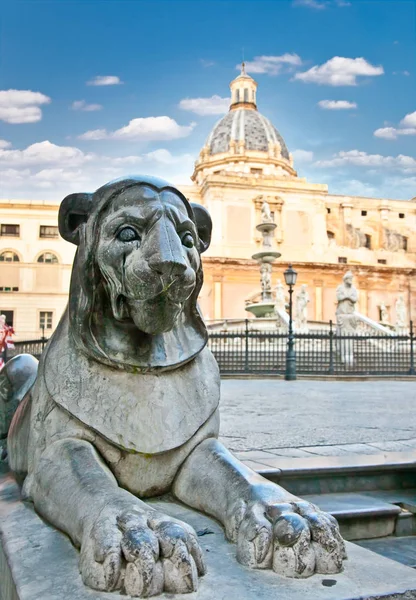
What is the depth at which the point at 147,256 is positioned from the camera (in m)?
1.87

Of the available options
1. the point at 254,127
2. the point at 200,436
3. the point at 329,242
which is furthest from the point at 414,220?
the point at 200,436

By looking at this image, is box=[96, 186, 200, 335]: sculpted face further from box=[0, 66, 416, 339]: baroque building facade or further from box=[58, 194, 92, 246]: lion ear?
box=[0, 66, 416, 339]: baroque building facade

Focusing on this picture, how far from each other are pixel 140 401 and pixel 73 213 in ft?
2.42

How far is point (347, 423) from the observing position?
6207mm

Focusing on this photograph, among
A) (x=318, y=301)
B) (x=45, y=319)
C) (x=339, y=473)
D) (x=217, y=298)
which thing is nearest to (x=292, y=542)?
(x=339, y=473)

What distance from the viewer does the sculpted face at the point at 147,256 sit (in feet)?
6.13

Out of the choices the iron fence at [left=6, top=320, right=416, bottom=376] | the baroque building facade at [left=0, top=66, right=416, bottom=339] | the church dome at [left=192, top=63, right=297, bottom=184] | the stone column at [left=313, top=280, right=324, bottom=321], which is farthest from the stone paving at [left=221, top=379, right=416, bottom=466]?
the church dome at [left=192, top=63, right=297, bottom=184]

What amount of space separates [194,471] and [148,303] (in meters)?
0.68

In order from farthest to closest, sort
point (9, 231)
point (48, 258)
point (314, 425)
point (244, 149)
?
point (244, 149)
point (9, 231)
point (48, 258)
point (314, 425)

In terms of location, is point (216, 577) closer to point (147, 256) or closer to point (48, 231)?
point (147, 256)

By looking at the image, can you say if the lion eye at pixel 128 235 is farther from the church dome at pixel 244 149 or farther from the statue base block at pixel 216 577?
the church dome at pixel 244 149

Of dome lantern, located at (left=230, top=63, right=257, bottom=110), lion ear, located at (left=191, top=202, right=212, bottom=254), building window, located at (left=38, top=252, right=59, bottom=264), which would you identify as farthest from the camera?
dome lantern, located at (left=230, top=63, right=257, bottom=110)

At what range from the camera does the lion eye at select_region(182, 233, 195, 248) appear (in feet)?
6.72

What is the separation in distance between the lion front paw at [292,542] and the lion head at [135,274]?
68 cm
